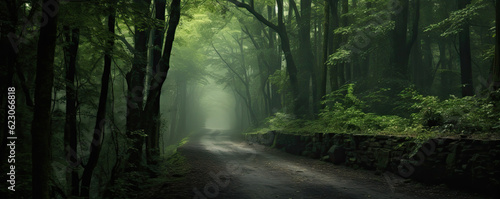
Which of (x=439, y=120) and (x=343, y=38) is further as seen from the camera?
(x=343, y=38)

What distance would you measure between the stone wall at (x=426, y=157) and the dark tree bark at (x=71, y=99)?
24.6ft

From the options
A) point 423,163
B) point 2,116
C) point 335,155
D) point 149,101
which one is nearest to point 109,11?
point 2,116

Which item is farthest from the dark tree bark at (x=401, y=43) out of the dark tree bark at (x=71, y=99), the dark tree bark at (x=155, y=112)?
the dark tree bark at (x=71, y=99)

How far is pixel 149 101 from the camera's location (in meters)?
8.40

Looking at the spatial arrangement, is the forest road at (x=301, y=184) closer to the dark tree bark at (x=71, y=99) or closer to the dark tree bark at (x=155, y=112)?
the dark tree bark at (x=155, y=112)

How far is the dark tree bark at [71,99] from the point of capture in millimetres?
A: 5599

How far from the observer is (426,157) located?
633cm

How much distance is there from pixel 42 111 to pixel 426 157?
7318mm

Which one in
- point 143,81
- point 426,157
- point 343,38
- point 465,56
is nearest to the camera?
point 426,157

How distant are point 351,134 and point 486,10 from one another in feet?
45.1

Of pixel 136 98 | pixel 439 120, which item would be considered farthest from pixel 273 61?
pixel 439 120

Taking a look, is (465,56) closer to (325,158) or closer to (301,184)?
(325,158)

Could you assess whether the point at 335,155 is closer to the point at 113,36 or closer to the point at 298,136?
the point at 298,136

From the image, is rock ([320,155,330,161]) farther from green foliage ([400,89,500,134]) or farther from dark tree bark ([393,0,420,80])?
dark tree bark ([393,0,420,80])
